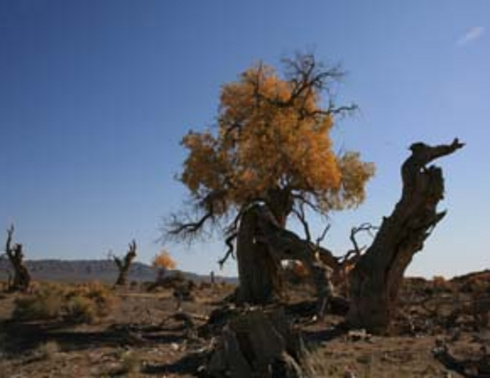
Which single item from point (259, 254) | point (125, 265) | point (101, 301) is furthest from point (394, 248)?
point (125, 265)

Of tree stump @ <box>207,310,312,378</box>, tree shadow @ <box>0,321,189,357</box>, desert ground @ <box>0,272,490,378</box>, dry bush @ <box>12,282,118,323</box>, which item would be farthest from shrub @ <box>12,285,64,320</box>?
tree stump @ <box>207,310,312,378</box>

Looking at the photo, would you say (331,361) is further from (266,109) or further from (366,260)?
(266,109)

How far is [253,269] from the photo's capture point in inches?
1049

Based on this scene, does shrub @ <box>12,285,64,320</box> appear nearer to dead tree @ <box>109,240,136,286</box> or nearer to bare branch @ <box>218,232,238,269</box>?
bare branch @ <box>218,232,238,269</box>

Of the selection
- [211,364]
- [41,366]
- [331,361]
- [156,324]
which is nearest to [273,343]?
[211,364]

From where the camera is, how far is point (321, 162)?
1022 inches

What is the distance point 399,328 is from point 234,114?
36.7 ft

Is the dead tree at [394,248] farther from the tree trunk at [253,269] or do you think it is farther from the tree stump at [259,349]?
the tree trunk at [253,269]

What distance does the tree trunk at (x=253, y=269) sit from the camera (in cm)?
2647

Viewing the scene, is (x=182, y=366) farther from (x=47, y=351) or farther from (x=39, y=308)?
(x=39, y=308)

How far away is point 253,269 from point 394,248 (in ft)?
29.0

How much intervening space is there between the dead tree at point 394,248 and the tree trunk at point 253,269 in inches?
304

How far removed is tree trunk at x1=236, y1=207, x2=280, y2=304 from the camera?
2647 cm

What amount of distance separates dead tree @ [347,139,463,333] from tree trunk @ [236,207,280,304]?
7729 millimetres
